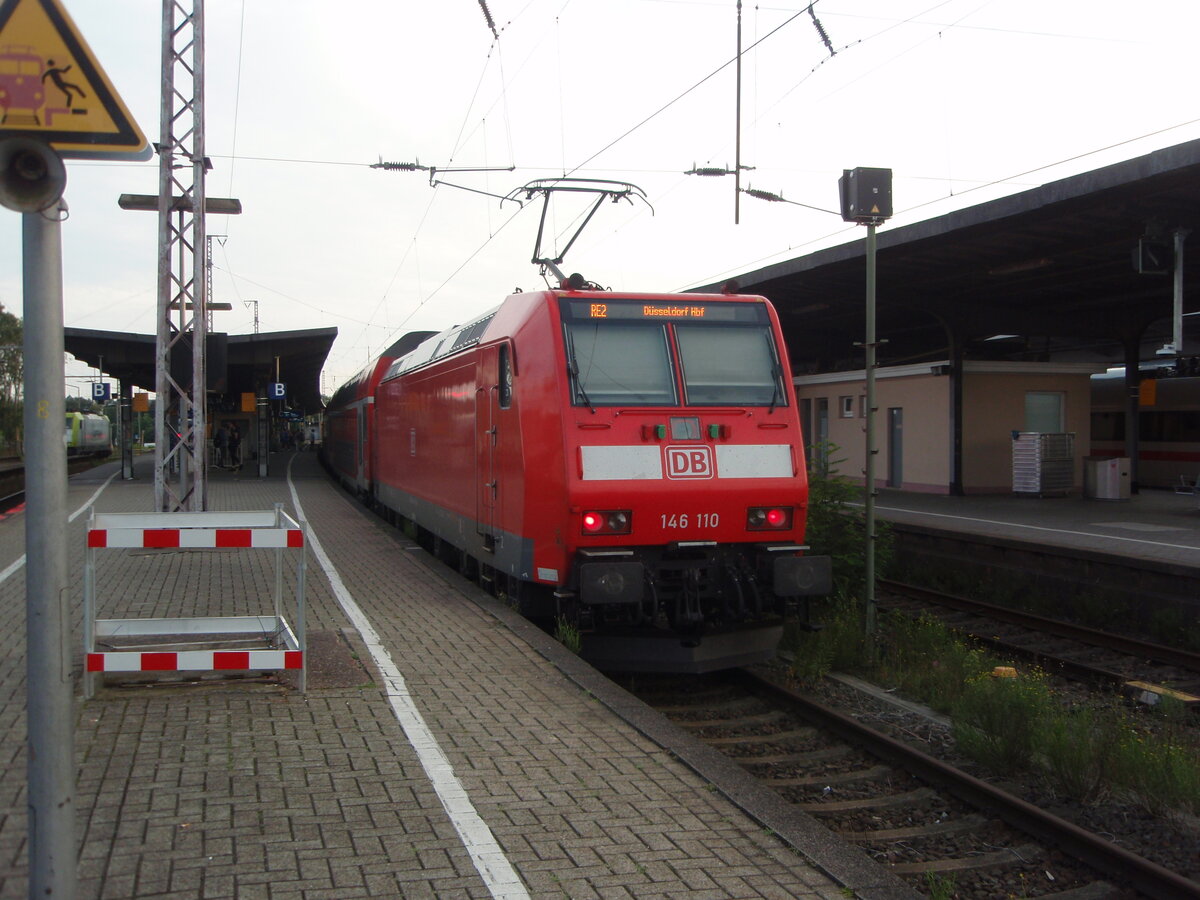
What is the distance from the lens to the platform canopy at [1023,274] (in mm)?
14695

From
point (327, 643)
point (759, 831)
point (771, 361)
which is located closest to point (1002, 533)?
point (771, 361)

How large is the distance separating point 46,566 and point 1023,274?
65.0ft

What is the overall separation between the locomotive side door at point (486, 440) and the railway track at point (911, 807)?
2226mm

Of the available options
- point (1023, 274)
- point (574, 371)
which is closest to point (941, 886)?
point (574, 371)

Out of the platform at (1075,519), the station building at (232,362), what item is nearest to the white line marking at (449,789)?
the platform at (1075,519)

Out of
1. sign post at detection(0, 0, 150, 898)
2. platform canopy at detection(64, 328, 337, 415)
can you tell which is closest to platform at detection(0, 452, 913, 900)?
sign post at detection(0, 0, 150, 898)

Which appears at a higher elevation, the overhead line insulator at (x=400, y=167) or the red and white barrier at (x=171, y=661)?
the overhead line insulator at (x=400, y=167)

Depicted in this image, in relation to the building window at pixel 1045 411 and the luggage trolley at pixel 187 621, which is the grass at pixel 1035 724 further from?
the building window at pixel 1045 411

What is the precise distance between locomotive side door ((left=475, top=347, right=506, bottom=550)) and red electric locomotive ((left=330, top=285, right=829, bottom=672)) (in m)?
0.14

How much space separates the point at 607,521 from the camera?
7.66 m

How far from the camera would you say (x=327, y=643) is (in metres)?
7.82

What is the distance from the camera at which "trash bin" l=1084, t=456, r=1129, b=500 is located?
2133cm

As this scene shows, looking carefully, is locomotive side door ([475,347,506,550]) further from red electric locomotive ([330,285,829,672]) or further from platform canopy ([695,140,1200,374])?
platform canopy ([695,140,1200,374])

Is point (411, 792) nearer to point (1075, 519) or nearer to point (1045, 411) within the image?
point (1075, 519)
